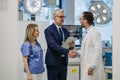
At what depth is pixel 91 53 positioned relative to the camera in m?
3.14

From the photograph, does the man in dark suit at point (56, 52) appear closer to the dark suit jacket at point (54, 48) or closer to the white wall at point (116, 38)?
the dark suit jacket at point (54, 48)

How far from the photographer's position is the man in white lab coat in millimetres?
3078

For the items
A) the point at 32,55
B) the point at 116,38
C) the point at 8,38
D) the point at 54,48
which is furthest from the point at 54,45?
the point at 8,38

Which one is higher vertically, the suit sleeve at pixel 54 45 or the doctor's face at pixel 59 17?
the doctor's face at pixel 59 17

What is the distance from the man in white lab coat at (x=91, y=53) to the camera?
308 cm

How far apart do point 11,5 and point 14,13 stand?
142 millimetres

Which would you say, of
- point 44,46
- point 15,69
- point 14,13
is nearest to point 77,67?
point 44,46

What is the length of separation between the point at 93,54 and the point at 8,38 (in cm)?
156

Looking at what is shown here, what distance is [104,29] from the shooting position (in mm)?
6652

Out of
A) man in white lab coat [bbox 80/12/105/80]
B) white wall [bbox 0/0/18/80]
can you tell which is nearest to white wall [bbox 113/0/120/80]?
man in white lab coat [bbox 80/12/105/80]

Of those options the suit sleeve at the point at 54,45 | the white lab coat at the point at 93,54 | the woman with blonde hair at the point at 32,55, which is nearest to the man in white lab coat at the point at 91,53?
the white lab coat at the point at 93,54

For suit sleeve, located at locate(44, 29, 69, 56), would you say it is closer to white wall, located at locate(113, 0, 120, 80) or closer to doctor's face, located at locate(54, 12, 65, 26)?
doctor's face, located at locate(54, 12, 65, 26)

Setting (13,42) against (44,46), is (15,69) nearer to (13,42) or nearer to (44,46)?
(13,42)

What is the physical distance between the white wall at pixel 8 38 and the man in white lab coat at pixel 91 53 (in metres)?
1.31
